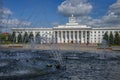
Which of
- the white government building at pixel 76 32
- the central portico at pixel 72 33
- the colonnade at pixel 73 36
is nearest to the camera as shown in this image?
→ the central portico at pixel 72 33

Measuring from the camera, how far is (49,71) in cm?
2009

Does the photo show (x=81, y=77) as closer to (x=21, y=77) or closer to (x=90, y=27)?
(x=21, y=77)

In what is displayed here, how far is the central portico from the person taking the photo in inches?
5625

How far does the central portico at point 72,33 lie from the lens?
143 meters

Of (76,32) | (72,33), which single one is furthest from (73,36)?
(76,32)

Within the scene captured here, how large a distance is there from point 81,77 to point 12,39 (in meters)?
89.6

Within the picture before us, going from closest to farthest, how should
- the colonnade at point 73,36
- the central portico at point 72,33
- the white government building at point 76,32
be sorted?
the central portico at point 72,33 → the white government building at point 76,32 → the colonnade at point 73,36

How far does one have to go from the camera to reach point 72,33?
144m

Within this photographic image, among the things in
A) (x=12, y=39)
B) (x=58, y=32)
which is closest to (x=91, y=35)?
(x=58, y=32)

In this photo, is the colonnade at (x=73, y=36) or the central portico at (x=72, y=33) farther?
the colonnade at (x=73, y=36)

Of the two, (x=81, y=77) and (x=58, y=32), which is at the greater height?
(x=58, y=32)

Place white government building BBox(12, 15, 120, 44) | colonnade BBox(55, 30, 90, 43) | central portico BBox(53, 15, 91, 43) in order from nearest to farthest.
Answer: central portico BBox(53, 15, 91, 43) < white government building BBox(12, 15, 120, 44) < colonnade BBox(55, 30, 90, 43)

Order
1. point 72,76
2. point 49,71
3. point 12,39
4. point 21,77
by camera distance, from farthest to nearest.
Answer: point 12,39 → point 49,71 → point 72,76 → point 21,77

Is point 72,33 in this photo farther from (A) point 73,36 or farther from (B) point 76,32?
(B) point 76,32
